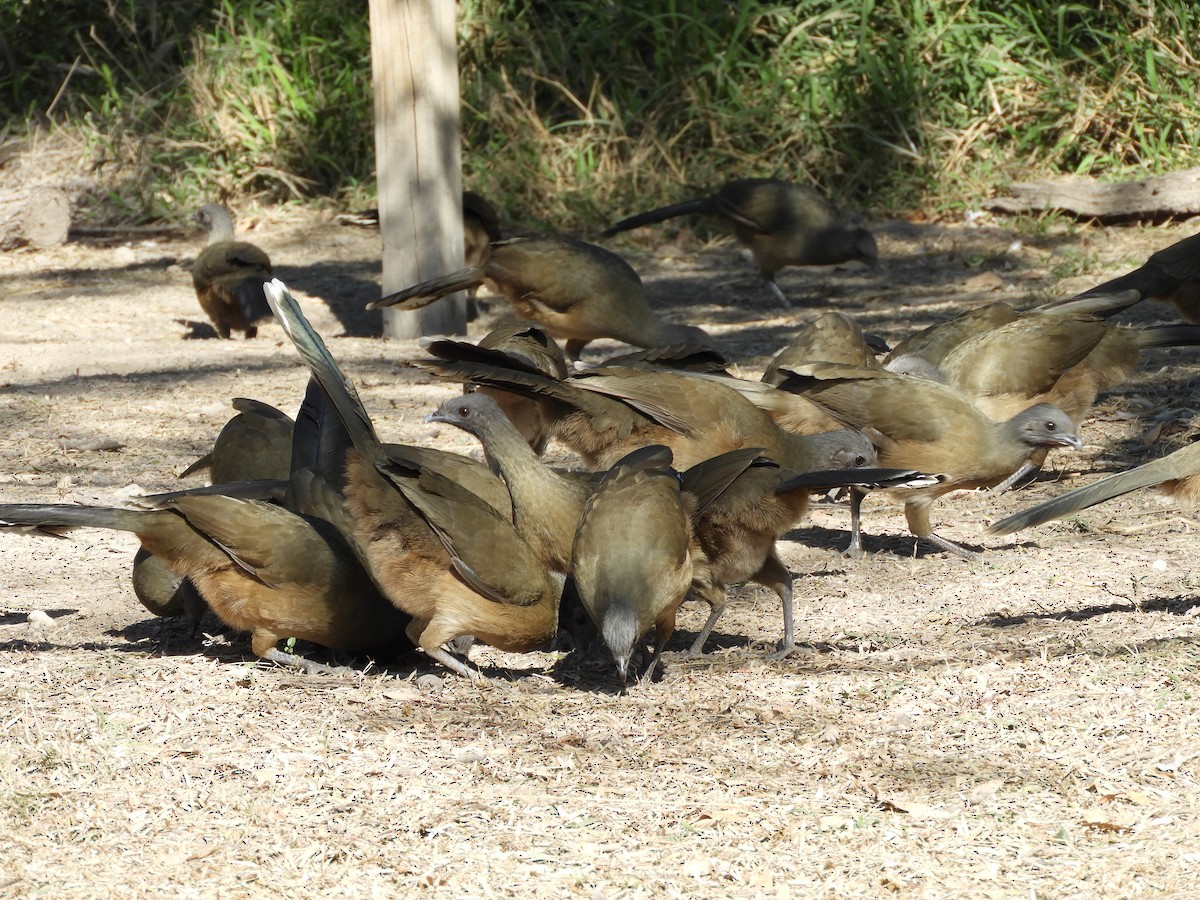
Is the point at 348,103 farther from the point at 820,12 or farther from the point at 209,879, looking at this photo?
the point at 209,879

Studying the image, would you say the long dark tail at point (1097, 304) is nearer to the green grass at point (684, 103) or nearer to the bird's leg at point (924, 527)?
the bird's leg at point (924, 527)

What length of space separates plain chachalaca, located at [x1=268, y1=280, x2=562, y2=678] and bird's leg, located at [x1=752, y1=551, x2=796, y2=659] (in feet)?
2.51

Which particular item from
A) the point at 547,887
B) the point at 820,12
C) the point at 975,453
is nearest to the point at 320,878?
the point at 547,887

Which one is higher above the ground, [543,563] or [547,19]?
[547,19]

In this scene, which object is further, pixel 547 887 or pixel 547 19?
Answer: pixel 547 19

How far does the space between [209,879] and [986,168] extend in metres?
11.2

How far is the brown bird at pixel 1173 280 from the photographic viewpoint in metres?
7.78

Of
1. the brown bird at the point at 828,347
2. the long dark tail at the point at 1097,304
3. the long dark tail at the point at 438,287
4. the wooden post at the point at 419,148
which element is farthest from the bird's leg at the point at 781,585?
the wooden post at the point at 419,148

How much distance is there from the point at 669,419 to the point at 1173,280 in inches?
138

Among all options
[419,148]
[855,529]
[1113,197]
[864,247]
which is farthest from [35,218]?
[855,529]

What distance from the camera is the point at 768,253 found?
1130 centimetres

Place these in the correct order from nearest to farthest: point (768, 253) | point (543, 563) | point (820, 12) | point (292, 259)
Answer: point (543, 563)
point (768, 253)
point (292, 259)
point (820, 12)

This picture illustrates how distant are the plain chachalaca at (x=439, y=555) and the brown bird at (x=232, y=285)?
541 cm

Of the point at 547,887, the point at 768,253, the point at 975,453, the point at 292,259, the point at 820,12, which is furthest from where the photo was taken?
the point at 820,12
